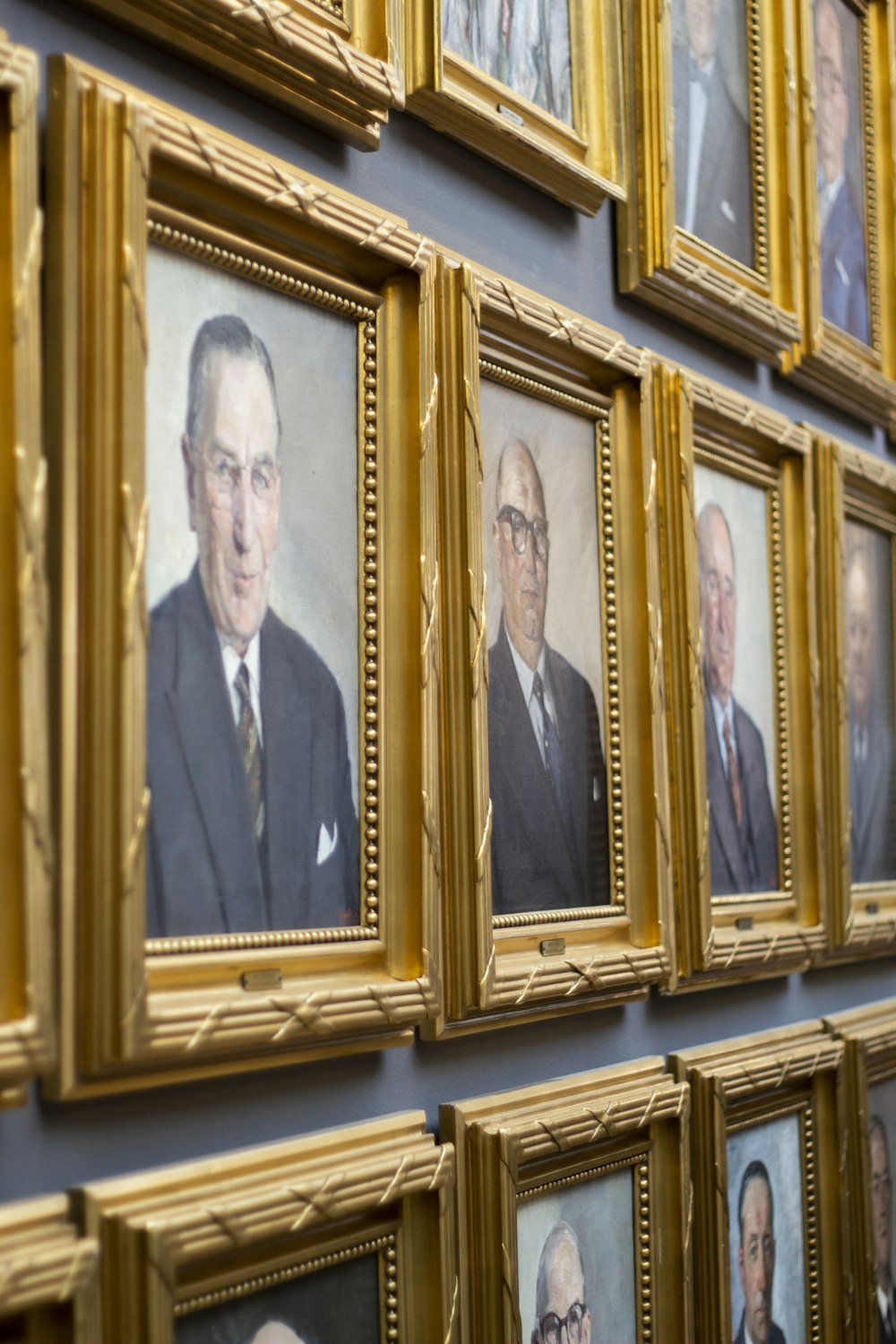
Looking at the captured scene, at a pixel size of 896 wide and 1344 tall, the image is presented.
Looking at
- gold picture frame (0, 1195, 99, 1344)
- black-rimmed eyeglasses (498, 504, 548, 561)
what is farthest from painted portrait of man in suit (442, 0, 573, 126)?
gold picture frame (0, 1195, 99, 1344)

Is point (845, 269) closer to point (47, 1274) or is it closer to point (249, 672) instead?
point (249, 672)

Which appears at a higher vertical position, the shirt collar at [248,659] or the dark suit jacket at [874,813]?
the shirt collar at [248,659]

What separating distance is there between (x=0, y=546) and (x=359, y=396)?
534 mm

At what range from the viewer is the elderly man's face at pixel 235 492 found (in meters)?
1.39

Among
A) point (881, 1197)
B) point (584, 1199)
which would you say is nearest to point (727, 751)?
point (584, 1199)

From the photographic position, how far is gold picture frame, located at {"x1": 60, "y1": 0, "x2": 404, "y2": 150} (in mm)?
1397

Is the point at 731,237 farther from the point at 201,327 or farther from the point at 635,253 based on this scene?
the point at 201,327

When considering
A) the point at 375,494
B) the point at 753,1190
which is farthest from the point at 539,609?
the point at 753,1190

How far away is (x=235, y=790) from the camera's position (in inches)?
54.8

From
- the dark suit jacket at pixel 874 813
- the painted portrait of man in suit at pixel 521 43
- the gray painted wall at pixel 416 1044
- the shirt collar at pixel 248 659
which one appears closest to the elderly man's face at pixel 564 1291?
the gray painted wall at pixel 416 1044

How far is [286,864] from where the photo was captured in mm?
1447

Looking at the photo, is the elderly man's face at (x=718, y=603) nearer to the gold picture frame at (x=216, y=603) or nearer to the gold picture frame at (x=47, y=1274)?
Result: the gold picture frame at (x=216, y=603)

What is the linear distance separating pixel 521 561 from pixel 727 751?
0.62 m

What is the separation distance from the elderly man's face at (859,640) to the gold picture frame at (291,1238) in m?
1.49
